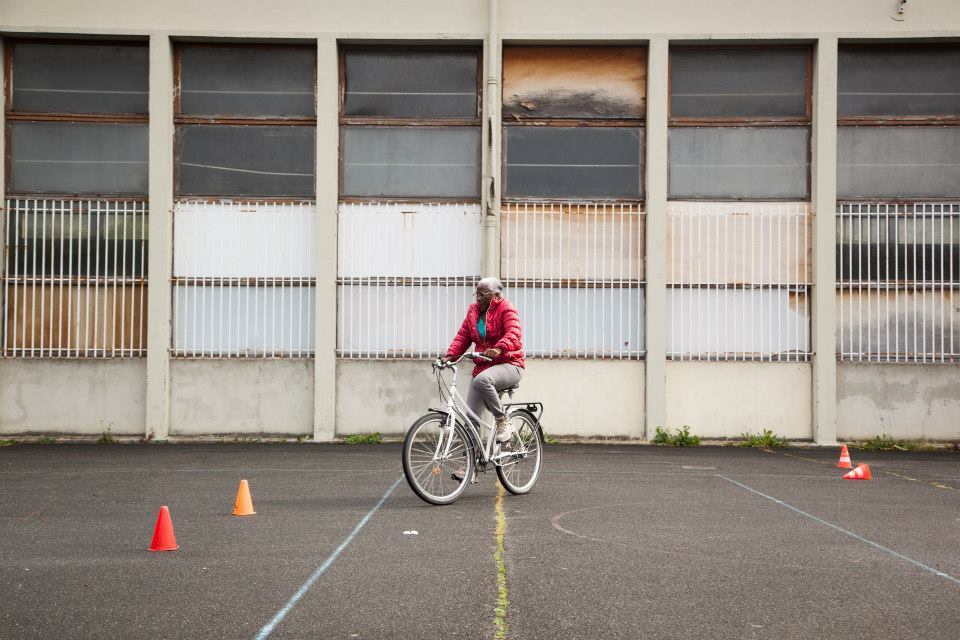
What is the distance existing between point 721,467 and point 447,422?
5046 millimetres

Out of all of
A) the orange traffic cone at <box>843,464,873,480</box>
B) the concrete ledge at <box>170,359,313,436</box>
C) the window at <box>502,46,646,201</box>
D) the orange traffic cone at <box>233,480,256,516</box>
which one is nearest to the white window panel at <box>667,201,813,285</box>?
the window at <box>502,46,646,201</box>

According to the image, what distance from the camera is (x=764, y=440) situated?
16.4 meters

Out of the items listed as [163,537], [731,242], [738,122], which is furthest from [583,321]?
[163,537]

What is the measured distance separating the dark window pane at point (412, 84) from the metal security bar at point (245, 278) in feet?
6.06

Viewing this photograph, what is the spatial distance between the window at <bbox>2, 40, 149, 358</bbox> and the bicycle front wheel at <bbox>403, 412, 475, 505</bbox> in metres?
8.69

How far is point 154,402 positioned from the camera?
1622cm

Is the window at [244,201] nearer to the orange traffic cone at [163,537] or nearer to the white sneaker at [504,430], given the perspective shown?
the white sneaker at [504,430]

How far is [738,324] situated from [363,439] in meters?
5.85

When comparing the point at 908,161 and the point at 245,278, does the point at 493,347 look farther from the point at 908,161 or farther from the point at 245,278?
the point at 908,161

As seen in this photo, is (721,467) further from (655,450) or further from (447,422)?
(447,422)

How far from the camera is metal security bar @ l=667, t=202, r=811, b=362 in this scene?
16594mm

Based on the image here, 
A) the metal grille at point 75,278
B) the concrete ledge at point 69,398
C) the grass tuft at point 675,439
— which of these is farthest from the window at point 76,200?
the grass tuft at point 675,439

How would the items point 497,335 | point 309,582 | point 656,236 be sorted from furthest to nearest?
point 656,236 → point 497,335 → point 309,582

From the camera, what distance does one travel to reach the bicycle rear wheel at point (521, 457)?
977 cm
